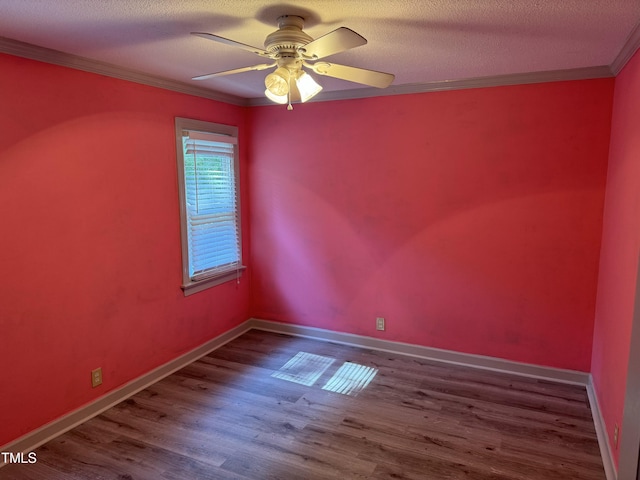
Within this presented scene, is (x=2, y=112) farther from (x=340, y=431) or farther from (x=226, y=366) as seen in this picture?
(x=340, y=431)

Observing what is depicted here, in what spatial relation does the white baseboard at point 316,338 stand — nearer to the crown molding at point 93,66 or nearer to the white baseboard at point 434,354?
the white baseboard at point 434,354

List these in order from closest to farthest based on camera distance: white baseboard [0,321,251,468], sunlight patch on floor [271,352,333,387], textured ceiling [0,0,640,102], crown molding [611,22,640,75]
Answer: textured ceiling [0,0,640,102]
crown molding [611,22,640,75]
white baseboard [0,321,251,468]
sunlight patch on floor [271,352,333,387]

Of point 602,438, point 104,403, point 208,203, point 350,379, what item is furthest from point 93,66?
point 602,438

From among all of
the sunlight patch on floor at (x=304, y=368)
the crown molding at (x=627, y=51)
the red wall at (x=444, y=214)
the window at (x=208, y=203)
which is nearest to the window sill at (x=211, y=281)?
the window at (x=208, y=203)

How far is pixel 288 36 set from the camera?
191cm

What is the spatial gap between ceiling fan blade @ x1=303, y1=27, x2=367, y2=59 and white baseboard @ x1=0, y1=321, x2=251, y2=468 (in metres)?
2.66

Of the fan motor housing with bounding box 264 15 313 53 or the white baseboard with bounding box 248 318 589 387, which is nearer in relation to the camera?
the fan motor housing with bounding box 264 15 313 53

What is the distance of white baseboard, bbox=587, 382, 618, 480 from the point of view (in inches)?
87.4

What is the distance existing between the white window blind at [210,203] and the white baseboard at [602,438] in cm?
312

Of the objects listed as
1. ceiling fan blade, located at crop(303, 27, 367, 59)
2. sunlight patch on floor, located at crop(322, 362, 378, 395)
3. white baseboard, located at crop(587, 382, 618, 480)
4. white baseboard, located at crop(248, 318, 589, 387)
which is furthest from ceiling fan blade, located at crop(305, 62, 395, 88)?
white baseboard, located at crop(248, 318, 589, 387)

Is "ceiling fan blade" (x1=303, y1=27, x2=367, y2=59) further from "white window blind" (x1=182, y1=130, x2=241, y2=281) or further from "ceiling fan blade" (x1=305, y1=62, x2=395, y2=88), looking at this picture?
"white window blind" (x1=182, y1=130, x2=241, y2=281)

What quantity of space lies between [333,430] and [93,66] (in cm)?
280

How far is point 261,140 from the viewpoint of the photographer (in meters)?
4.18

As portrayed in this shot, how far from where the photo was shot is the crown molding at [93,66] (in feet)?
7.55
